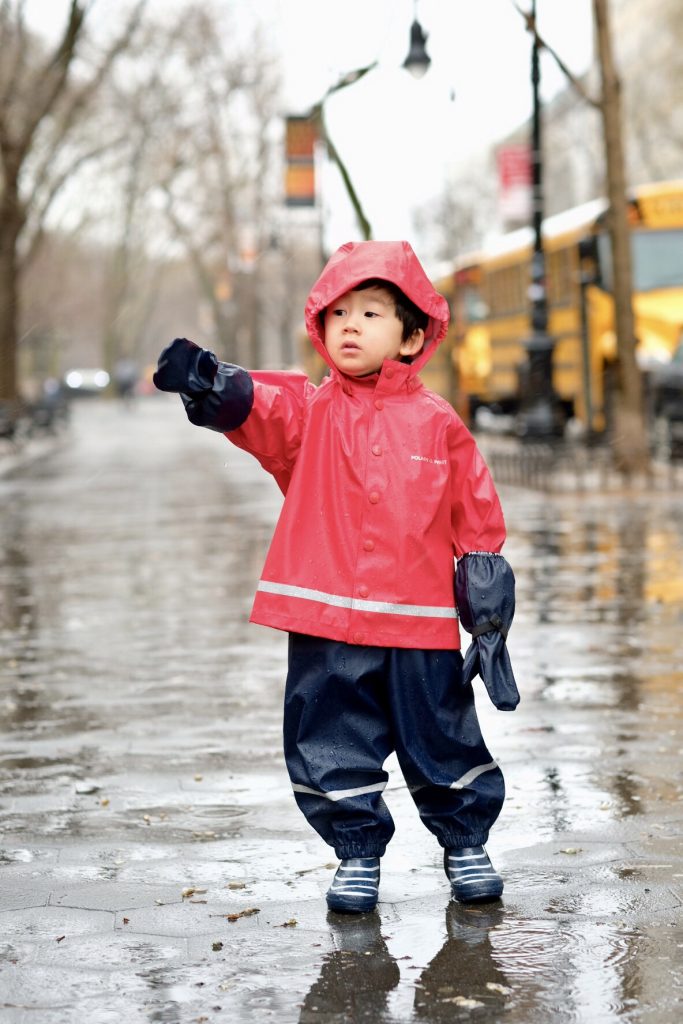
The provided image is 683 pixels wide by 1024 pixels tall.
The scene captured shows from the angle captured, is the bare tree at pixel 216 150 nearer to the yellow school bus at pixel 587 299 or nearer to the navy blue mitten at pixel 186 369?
the yellow school bus at pixel 587 299

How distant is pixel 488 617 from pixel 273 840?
1077 mm

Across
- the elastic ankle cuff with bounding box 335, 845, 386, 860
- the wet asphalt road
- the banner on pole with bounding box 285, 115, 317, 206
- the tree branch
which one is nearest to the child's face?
the elastic ankle cuff with bounding box 335, 845, 386, 860

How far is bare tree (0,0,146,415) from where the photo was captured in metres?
26.4

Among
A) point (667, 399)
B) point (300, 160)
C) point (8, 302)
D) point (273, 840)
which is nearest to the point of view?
point (273, 840)

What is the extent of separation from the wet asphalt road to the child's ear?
1.29 m

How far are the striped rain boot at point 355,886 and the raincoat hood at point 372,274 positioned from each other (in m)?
1.16

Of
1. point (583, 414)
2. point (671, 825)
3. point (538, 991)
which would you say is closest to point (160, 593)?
point (671, 825)

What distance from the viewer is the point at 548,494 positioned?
747 inches

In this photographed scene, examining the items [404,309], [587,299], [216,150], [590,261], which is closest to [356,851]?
[404,309]

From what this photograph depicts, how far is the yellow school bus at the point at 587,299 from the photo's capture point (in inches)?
987

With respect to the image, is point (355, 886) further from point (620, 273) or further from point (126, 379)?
point (126, 379)

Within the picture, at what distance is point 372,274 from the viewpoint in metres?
4.57

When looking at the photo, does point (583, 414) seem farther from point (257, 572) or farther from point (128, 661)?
point (128, 661)

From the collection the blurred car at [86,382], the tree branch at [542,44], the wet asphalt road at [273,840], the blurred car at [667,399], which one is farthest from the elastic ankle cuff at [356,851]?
the blurred car at [86,382]
